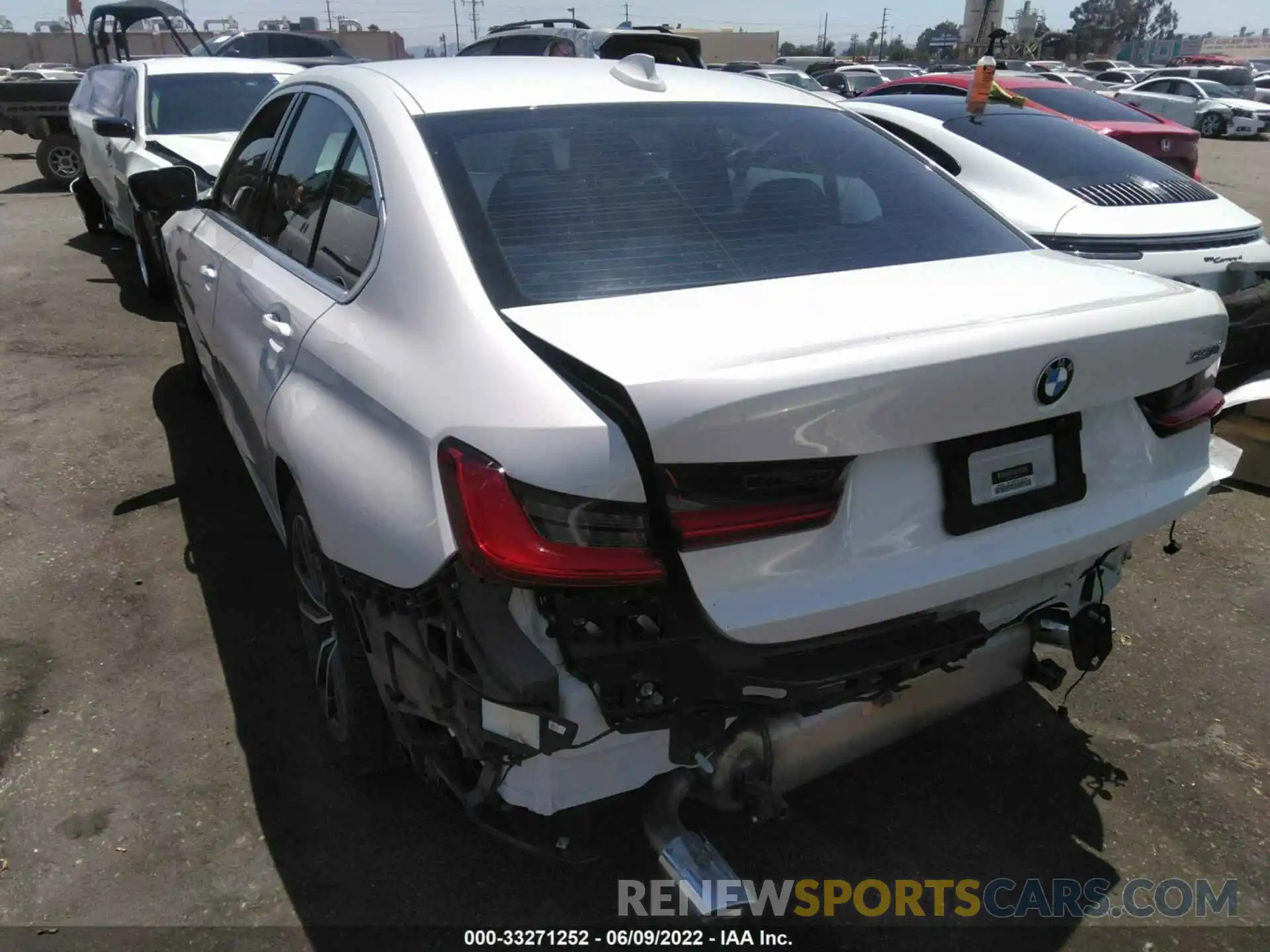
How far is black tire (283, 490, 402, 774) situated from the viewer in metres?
2.50

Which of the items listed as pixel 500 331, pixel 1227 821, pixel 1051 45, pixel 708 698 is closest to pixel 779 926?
pixel 708 698

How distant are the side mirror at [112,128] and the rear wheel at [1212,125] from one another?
83.7 ft

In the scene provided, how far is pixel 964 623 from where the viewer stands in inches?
80.4

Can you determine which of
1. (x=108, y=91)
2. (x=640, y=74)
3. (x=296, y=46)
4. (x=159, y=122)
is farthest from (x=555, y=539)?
(x=296, y=46)

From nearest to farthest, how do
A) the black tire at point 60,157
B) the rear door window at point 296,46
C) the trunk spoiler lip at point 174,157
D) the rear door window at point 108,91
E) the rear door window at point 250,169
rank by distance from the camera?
1. the rear door window at point 250,169
2. the trunk spoiler lip at point 174,157
3. the rear door window at point 108,91
4. the black tire at point 60,157
5. the rear door window at point 296,46

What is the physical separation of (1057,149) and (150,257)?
6131 millimetres

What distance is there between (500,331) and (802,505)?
2.17 ft

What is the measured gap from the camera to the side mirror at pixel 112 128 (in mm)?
7406

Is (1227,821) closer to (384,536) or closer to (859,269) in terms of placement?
(859,269)

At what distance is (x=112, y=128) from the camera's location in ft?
24.3

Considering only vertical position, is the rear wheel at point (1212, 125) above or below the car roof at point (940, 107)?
below

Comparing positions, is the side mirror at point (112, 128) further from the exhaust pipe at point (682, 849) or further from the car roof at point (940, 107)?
the exhaust pipe at point (682, 849)

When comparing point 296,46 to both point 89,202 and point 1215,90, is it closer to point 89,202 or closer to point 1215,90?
point 89,202

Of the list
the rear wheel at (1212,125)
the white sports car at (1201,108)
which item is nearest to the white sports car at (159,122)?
the white sports car at (1201,108)
